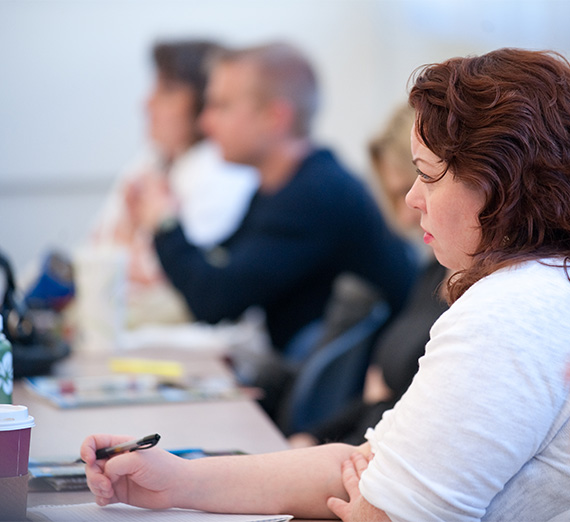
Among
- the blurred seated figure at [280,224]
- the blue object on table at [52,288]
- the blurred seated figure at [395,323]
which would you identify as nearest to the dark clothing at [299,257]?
the blurred seated figure at [280,224]

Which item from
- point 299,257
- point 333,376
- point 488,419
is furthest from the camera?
point 299,257

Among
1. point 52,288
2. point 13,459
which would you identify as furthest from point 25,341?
point 13,459

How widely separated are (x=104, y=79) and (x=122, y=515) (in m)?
3.80

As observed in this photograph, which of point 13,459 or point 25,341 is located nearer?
point 13,459

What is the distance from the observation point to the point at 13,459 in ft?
2.19

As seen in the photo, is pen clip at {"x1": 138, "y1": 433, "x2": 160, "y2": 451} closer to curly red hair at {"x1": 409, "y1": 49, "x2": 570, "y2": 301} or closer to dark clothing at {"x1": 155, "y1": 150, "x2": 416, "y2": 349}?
curly red hair at {"x1": 409, "y1": 49, "x2": 570, "y2": 301}

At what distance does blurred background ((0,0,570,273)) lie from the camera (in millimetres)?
4137

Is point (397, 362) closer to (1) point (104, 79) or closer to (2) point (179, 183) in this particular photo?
(2) point (179, 183)

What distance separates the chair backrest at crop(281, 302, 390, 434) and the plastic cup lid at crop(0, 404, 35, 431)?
1125mm

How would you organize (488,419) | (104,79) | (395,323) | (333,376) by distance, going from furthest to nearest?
(104,79) < (333,376) < (395,323) < (488,419)

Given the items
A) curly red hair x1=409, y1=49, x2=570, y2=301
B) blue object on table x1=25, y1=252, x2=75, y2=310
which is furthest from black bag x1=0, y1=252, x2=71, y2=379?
curly red hair x1=409, y1=49, x2=570, y2=301

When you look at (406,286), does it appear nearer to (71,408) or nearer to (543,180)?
(71,408)

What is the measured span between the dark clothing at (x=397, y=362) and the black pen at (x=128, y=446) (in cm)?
65

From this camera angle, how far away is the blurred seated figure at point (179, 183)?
8.39 ft
